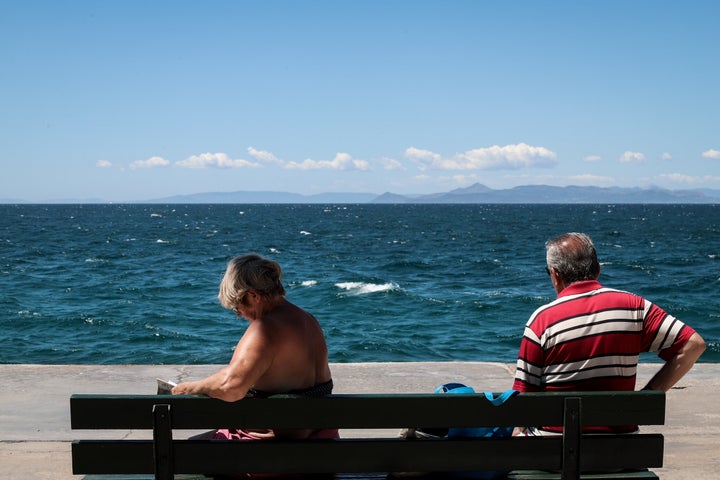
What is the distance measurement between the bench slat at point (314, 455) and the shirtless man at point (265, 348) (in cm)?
17

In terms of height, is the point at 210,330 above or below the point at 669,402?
below

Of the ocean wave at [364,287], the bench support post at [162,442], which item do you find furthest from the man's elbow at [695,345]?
the ocean wave at [364,287]

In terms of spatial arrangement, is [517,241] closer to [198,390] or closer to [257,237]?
[257,237]

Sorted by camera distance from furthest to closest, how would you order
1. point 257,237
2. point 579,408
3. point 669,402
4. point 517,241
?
point 257,237, point 517,241, point 669,402, point 579,408

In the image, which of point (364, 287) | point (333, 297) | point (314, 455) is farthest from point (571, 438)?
point (364, 287)

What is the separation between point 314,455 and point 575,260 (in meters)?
1.25

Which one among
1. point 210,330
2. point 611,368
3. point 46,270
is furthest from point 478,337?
point 46,270

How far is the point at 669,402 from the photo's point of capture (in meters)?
6.16

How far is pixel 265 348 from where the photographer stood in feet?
9.87

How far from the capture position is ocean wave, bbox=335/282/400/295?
23.2 m

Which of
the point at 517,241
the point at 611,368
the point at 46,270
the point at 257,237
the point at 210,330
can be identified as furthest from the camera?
the point at 257,237

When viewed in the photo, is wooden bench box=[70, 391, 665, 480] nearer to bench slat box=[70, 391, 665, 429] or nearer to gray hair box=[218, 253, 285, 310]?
bench slat box=[70, 391, 665, 429]

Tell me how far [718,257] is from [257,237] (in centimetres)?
3043

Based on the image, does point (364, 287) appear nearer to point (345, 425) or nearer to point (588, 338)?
point (588, 338)
